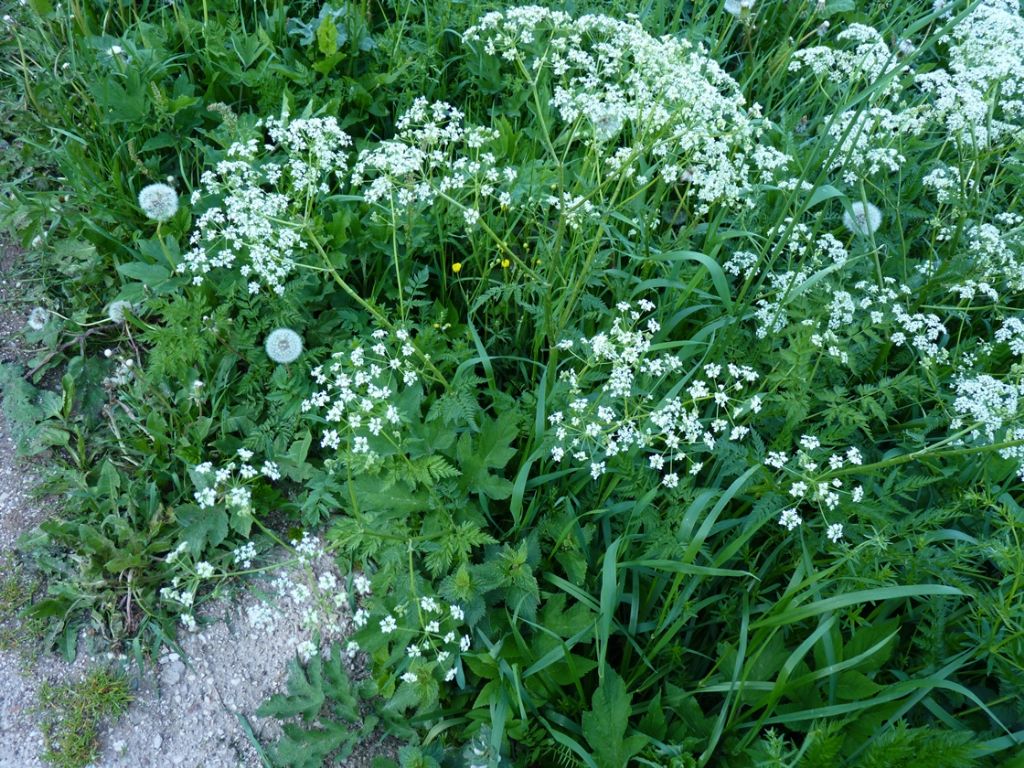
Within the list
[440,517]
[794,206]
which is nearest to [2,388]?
[440,517]

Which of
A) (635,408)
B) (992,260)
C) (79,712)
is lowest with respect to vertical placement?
(79,712)

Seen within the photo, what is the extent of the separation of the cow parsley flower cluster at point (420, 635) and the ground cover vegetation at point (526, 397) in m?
0.02

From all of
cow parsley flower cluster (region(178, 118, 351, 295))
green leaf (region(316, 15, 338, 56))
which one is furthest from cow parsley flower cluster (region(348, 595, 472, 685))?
green leaf (region(316, 15, 338, 56))

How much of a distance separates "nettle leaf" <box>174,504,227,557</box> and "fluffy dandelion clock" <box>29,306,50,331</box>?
1.07m

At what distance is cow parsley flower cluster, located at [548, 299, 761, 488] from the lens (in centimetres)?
230

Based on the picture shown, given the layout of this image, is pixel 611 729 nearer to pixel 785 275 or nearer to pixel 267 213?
pixel 785 275

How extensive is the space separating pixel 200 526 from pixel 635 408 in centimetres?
161

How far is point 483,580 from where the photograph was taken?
245cm

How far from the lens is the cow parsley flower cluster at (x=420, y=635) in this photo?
7.23ft

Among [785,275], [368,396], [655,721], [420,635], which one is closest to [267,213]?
[368,396]

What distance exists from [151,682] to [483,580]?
120 centimetres

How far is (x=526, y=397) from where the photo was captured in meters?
2.77

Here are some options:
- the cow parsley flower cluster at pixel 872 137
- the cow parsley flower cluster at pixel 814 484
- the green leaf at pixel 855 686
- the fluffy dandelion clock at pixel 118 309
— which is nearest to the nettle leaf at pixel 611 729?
the green leaf at pixel 855 686

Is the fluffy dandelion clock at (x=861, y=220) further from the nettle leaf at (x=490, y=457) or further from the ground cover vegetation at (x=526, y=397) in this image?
the nettle leaf at (x=490, y=457)
